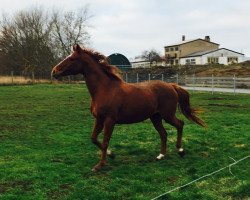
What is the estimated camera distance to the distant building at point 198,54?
92.4 metres

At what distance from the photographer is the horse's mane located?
A: 7975mm

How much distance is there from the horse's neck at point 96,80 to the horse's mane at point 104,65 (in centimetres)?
9

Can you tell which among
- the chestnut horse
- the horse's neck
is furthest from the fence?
the horse's neck

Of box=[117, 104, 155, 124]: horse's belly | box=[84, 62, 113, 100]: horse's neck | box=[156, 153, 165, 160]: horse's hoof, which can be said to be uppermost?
box=[84, 62, 113, 100]: horse's neck

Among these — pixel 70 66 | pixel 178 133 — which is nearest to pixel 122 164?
pixel 178 133

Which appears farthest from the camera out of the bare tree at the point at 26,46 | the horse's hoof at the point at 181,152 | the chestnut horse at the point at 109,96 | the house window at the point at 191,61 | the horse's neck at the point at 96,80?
the house window at the point at 191,61

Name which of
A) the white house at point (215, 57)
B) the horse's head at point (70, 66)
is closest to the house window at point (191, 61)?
the white house at point (215, 57)

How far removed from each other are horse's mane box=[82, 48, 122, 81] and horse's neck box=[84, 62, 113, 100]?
89 mm

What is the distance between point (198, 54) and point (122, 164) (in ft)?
289

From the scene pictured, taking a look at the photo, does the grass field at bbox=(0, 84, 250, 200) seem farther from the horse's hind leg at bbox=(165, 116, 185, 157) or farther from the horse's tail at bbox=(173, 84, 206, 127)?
the horse's tail at bbox=(173, 84, 206, 127)

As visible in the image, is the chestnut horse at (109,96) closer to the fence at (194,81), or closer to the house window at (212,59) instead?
the fence at (194,81)

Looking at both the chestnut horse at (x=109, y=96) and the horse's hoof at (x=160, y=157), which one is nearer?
the chestnut horse at (x=109, y=96)

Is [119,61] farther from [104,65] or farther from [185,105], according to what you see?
[104,65]

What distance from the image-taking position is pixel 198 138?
10.4 m
